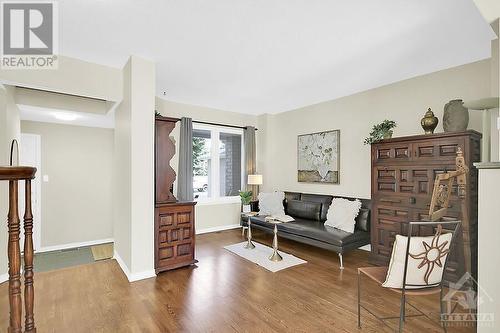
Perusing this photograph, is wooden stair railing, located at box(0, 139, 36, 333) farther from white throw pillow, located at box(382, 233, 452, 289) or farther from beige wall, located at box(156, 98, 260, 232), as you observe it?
beige wall, located at box(156, 98, 260, 232)

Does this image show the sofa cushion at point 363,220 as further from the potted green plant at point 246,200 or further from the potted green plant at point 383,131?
the potted green plant at point 246,200

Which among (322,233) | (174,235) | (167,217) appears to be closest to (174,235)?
(174,235)

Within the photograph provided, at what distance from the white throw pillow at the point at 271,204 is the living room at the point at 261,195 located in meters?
0.03

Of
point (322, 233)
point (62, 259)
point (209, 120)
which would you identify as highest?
point (209, 120)

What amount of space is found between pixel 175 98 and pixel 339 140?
3292mm

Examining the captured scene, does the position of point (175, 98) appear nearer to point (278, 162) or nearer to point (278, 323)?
point (278, 162)

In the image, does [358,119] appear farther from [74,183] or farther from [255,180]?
[74,183]

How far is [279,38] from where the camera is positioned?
108 inches

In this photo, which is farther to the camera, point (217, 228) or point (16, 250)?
point (217, 228)

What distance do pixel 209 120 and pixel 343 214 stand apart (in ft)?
11.2

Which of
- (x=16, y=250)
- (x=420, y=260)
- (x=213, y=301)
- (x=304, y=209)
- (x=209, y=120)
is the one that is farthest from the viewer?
(x=209, y=120)

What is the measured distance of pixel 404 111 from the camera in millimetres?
3896

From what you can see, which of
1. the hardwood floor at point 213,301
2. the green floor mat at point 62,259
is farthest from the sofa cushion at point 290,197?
the green floor mat at point 62,259

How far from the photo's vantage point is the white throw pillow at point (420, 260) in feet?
6.14
